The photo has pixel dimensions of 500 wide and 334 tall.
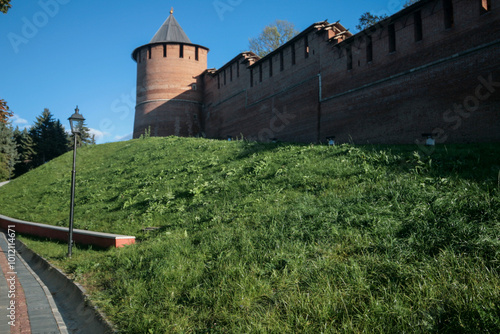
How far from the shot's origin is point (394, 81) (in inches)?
513

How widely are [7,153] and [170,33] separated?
20605 mm

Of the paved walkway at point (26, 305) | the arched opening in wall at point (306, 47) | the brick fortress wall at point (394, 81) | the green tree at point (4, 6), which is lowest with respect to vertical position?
the paved walkway at point (26, 305)

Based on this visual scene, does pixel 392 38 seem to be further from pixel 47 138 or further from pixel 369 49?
pixel 47 138

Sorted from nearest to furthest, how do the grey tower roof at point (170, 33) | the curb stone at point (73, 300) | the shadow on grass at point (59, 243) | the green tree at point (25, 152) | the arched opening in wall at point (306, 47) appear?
the curb stone at point (73, 300) → the shadow on grass at point (59, 243) → the arched opening in wall at point (306, 47) → the grey tower roof at point (170, 33) → the green tree at point (25, 152)

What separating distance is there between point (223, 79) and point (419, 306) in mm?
24162

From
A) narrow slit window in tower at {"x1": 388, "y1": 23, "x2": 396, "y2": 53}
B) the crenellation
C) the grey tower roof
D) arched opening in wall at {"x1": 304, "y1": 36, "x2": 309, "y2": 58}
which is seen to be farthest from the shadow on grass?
the grey tower roof

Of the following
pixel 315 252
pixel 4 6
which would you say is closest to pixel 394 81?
pixel 315 252

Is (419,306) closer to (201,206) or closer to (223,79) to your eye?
(201,206)

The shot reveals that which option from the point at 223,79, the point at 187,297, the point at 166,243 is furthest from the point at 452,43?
the point at 223,79

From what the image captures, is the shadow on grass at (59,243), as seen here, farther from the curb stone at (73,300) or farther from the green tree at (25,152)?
the green tree at (25,152)

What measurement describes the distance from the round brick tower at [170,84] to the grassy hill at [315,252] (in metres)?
19.8

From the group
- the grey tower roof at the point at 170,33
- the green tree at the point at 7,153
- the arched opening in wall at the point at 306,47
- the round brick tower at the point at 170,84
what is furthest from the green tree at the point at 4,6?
the green tree at the point at 7,153

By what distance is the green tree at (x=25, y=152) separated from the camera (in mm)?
35406

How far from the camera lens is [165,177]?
10.3 meters
